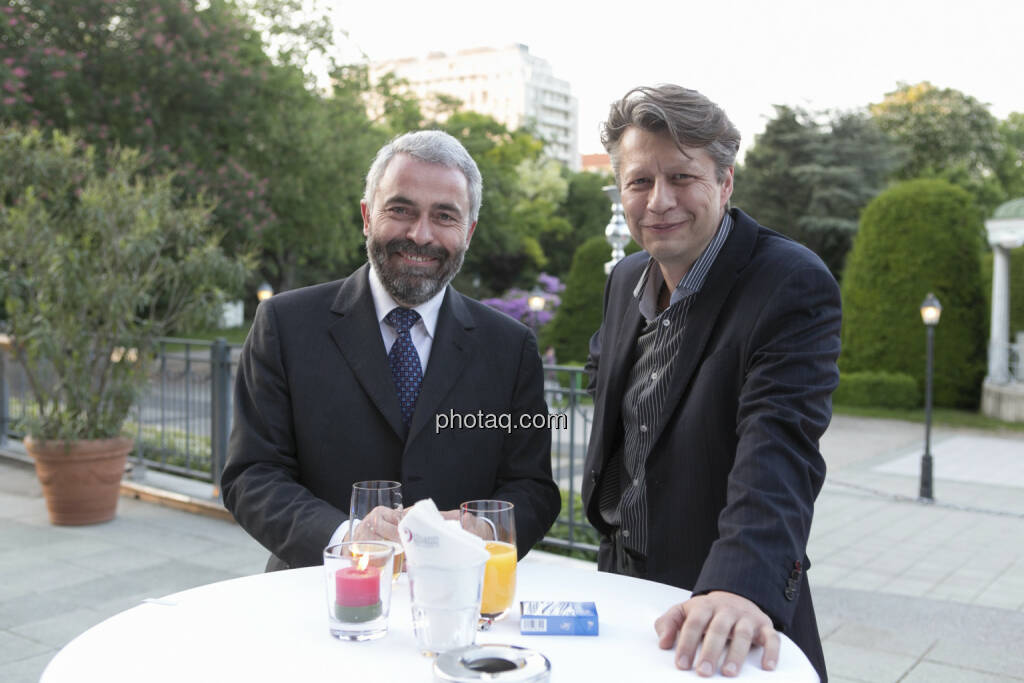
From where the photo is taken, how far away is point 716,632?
4.68 ft

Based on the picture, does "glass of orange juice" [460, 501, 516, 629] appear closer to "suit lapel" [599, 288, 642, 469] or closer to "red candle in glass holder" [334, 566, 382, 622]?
"red candle in glass holder" [334, 566, 382, 622]

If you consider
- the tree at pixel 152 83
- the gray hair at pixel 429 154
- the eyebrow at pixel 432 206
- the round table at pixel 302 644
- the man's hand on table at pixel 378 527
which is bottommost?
the round table at pixel 302 644

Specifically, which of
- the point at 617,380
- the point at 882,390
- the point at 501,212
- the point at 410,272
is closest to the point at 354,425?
the point at 410,272

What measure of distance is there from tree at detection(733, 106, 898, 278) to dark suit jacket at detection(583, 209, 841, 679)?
26697 millimetres

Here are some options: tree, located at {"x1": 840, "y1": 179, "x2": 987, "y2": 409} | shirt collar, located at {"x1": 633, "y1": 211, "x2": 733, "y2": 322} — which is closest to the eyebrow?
shirt collar, located at {"x1": 633, "y1": 211, "x2": 733, "y2": 322}

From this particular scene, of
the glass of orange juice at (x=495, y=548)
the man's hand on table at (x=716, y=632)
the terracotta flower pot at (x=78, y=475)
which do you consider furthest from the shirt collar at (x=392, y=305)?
the terracotta flower pot at (x=78, y=475)

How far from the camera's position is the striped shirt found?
2.01 meters

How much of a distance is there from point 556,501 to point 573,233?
38.3 m

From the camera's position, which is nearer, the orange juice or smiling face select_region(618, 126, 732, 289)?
the orange juice

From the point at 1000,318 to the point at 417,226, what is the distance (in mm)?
17165

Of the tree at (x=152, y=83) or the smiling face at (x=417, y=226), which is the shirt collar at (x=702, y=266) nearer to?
the smiling face at (x=417, y=226)

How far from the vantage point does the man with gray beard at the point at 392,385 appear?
7.34ft

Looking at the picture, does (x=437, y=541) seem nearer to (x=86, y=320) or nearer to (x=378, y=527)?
(x=378, y=527)

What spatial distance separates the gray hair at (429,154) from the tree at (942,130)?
3432 cm
